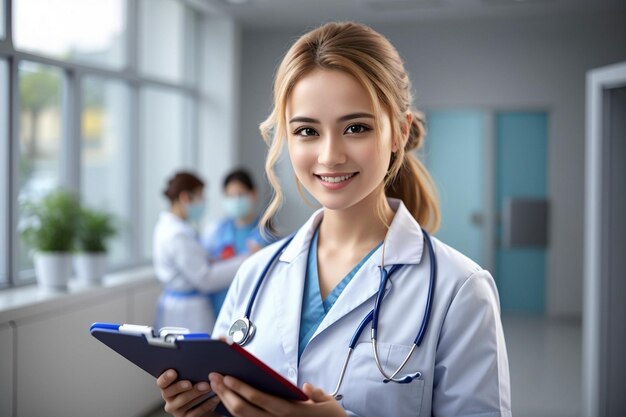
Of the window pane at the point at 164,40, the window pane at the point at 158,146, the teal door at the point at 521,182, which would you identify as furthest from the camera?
the teal door at the point at 521,182

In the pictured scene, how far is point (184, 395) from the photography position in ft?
3.79

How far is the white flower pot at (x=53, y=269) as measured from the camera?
124 inches

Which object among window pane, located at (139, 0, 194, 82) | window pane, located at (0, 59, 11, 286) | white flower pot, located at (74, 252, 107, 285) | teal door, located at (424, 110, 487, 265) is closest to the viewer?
window pane, located at (0, 59, 11, 286)

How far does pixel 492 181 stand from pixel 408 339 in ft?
18.5

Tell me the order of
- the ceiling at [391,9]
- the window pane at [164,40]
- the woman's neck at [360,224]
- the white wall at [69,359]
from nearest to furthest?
the woman's neck at [360,224] → the white wall at [69,359] → the window pane at [164,40] → the ceiling at [391,9]

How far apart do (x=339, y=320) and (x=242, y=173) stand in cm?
326

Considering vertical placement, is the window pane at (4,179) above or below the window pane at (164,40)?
below

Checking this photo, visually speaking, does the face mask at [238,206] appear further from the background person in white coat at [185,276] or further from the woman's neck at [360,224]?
the woman's neck at [360,224]

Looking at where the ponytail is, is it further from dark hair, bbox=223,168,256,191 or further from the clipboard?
dark hair, bbox=223,168,256,191

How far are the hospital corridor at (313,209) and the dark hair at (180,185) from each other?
0.6 inches

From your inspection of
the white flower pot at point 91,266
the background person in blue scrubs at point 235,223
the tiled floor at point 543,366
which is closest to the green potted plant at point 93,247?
the white flower pot at point 91,266

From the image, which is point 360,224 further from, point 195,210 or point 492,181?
point 492,181

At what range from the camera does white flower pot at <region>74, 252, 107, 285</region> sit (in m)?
3.47

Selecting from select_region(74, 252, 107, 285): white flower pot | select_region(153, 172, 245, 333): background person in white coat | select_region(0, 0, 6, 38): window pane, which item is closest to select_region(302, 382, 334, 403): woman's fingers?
select_region(153, 172, 245, 333): background person in white coat
